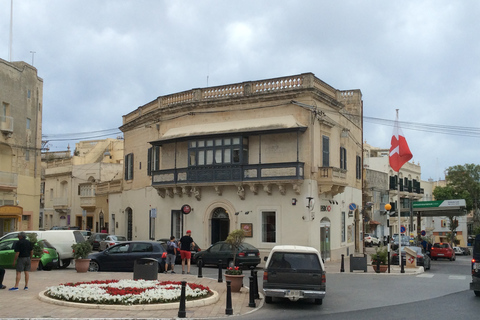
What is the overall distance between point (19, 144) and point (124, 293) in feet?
82.7

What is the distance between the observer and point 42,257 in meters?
21.0

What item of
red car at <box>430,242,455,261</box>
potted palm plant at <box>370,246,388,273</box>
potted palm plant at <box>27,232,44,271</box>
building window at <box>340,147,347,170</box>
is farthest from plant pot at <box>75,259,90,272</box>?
red car at <box>430,242,455,261</box>

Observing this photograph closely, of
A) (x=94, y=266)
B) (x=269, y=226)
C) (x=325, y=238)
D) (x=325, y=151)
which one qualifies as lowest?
(x=94, y=266)

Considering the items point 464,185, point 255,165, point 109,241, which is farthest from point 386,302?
point 464,185

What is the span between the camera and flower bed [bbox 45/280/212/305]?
12.5 meters

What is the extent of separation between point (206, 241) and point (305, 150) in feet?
26.8

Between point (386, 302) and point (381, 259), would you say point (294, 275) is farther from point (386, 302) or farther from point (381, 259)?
point (381, 259)

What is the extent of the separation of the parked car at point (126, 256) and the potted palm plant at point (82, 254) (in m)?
0.99

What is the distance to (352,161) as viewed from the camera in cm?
3450

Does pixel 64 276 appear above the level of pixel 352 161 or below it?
below

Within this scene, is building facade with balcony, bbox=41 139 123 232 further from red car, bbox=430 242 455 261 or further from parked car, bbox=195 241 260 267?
red car, bbox=430 242 455 261

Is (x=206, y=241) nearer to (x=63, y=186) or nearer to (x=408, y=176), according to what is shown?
(x=63, y=186)

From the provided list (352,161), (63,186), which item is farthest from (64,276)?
(63,186)

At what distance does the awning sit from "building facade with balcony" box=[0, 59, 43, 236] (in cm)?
1012
